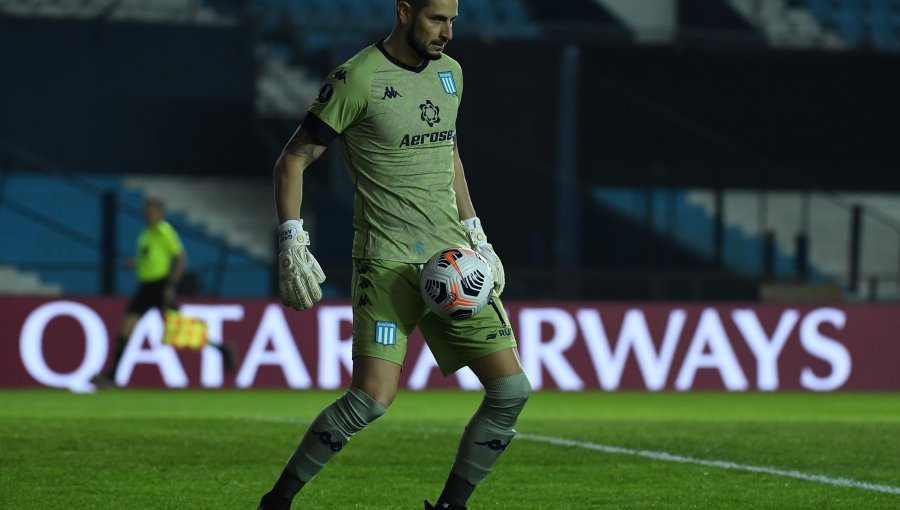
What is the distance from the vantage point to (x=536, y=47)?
2180cm

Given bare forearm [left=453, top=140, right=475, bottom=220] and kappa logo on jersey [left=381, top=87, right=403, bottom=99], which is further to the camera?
bare forearm [left=453, top=140, right=475, bottom=220]

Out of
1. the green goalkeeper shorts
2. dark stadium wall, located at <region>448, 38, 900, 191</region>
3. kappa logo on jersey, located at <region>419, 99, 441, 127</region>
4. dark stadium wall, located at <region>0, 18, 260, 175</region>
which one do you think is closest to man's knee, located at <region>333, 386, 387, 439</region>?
the green goalkeeper shorts

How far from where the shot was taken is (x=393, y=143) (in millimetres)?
5961

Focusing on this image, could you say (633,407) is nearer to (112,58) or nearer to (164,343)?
(164,343)

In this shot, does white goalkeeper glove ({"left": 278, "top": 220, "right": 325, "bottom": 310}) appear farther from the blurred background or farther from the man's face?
the blurred background

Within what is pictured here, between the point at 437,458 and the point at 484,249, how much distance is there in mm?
2942

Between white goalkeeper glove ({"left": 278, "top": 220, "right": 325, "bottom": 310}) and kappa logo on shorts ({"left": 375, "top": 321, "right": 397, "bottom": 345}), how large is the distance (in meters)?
0.25

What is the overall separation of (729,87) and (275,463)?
53.2ft

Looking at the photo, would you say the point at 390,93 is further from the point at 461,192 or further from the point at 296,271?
the point at 296,271

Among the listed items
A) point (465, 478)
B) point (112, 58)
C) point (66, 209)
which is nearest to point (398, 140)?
point (465, 478)

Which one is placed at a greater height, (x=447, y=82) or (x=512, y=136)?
(x=447, y=82)

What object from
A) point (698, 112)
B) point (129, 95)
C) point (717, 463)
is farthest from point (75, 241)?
point (717, 463)

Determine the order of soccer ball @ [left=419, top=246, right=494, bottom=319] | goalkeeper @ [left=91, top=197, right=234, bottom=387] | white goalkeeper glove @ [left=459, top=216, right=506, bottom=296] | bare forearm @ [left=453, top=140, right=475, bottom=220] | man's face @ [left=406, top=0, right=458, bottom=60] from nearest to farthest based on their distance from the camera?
soccer ball @ [left=419, top=246, right=494, bottom=319] → man's face @ [left=406, top=0, right=458, bottom=60] → white goalkeeper glove @ [left=459, top=216, right=506, bottom=296] → bare forearm @ [left=453, top=140, right=475, bottom=220] → goalkeeper @ [left=91, top=197, right=234, bottom=387]

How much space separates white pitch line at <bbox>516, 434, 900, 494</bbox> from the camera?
7.72 m
